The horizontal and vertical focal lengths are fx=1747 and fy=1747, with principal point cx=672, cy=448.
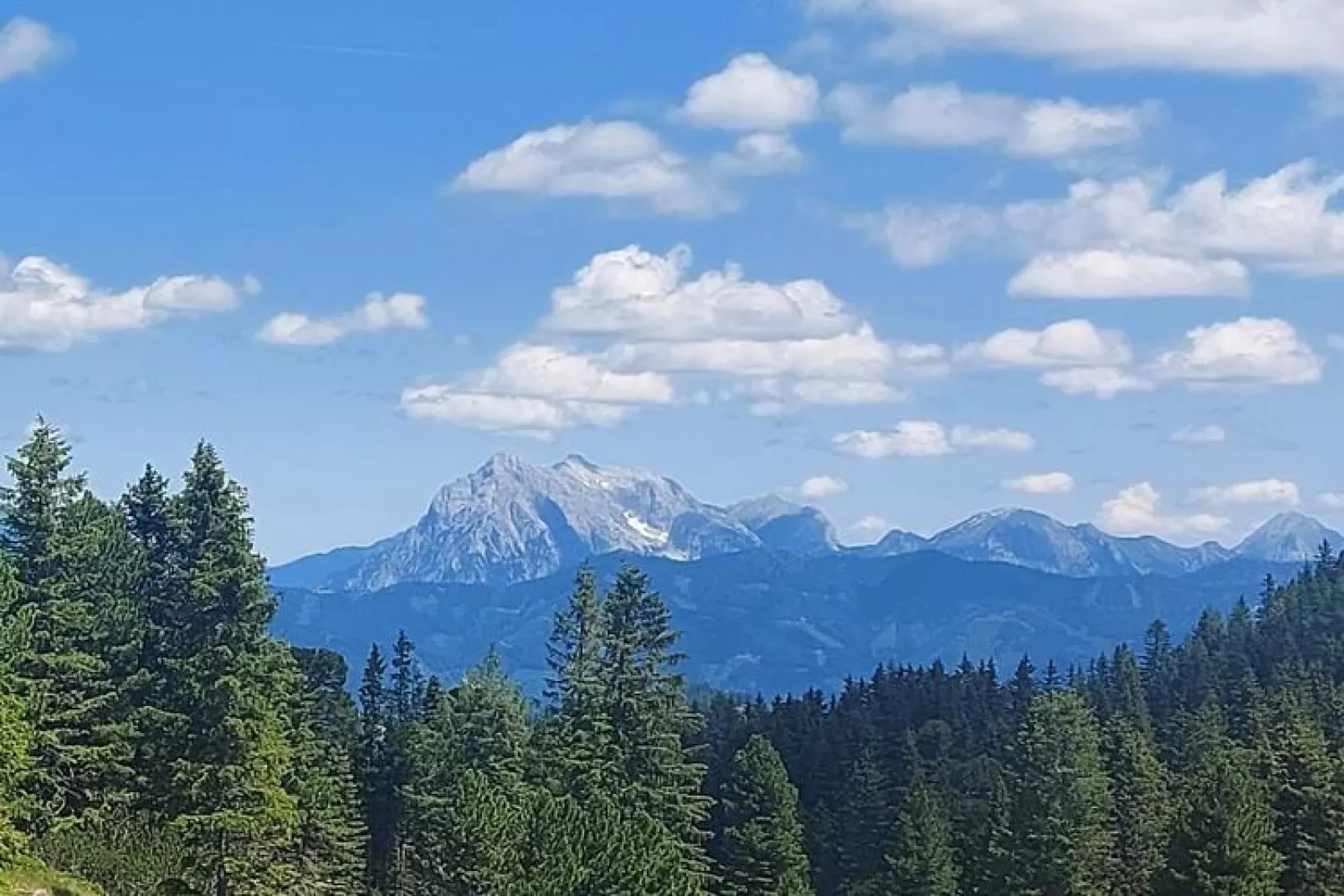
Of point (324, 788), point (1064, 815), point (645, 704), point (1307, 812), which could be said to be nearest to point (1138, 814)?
point (1064, 815)

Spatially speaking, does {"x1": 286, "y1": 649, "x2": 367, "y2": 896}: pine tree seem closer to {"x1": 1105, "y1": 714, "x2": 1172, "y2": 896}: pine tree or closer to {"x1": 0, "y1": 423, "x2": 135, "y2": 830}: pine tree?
{"x1": 0, "y1": 423, "x2": 135, "y2": 830}: pine tree

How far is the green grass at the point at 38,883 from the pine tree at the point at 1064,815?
157 feet

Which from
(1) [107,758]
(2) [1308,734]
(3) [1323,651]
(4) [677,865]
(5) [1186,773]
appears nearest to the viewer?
(1) [107,758]

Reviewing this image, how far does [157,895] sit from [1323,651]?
140467 millimetres

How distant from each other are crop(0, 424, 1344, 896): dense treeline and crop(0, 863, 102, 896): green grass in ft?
1.28

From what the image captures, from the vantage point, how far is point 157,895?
167ft

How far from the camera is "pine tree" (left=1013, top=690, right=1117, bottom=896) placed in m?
81.6

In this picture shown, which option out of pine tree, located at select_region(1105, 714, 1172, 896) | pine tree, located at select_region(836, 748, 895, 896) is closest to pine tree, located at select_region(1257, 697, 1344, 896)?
pine tree, located at select_region(1105, 714, 1172, 896)

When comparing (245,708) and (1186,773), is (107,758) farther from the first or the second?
(1186,773)

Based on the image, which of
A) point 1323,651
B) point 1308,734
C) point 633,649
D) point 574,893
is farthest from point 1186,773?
point 1323,651

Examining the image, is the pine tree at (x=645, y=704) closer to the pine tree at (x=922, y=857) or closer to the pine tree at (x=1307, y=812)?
the pine tree at (x=1307, y=812)

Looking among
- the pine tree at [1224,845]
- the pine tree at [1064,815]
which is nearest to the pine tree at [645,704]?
the pine tree at [1224,845]

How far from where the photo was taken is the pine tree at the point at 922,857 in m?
90.6

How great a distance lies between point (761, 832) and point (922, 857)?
606 inches
